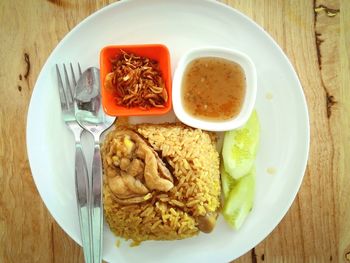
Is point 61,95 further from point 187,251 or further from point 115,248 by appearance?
point 187,251

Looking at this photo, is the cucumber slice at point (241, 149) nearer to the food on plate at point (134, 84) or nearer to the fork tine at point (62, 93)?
the food on plate at point (134, 84)

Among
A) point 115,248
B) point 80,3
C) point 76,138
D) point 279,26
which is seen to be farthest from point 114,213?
point 279,26

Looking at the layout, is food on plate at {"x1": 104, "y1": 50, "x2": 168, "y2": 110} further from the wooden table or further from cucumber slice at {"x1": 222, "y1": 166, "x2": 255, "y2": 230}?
cucumber slice at {"x1": 222, "y1": 166, "x2": 255, "y2": 230}

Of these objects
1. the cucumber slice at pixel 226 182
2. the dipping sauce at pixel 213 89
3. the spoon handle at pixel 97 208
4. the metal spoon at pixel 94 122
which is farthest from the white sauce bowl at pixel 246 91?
the spoon handle at pixel 97 208

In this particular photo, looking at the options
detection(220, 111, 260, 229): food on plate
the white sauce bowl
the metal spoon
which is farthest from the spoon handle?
detection(220, 111, 260, 229): food on plate

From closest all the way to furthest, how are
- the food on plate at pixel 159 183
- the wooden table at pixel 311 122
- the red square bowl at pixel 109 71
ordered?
the food on plate at pixel 159 183 < the red square bowl at pixel 109 71 < the wooden table at pixel 311 122

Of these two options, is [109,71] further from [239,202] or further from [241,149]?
[239,202]
